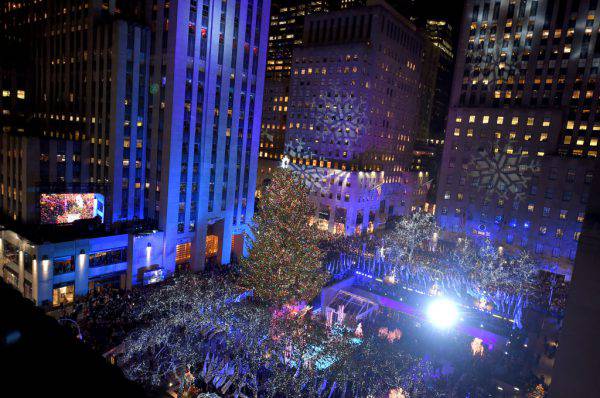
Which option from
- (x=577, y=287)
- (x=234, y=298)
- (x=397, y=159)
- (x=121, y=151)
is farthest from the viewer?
(x=397, y=159)

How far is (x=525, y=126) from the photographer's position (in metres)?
49.2

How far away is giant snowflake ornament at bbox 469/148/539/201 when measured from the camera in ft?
160

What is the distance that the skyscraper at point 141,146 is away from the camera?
1159 inches

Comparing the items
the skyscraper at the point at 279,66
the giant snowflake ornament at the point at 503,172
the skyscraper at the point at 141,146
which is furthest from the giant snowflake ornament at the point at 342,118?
the skyscraper at the point at 141,146

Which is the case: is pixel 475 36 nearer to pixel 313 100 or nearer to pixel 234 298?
pixel 313 100

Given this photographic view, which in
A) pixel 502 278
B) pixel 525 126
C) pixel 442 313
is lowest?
pixel 442 313

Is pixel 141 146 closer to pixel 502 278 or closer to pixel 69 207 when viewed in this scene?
pixel 69 207

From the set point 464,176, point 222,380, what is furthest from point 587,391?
point 464,176

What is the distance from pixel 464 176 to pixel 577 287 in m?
52.8

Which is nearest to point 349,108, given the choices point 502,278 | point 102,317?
point 502,278

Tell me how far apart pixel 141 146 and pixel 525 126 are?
45.2 meters

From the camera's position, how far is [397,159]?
7275 centimetres

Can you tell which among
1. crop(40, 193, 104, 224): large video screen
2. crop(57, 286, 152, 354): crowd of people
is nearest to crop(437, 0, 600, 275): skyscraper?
crop(40, 193, 104, 224): large video screen

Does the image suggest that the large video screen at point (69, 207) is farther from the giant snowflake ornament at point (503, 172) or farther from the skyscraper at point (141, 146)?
the giant snowflake ornament at point (503, 172)
